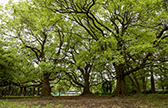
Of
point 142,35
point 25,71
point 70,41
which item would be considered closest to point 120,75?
point 142,35

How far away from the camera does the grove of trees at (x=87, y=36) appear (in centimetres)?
995

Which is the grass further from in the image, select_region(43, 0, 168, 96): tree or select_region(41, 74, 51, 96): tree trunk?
select_region(41, 74, 51, 96): tree trunk

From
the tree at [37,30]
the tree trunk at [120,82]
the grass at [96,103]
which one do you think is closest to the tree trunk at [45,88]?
the tree at [37,30]

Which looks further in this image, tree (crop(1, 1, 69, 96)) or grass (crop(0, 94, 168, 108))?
tree (crop(1, 1, 69, 96))

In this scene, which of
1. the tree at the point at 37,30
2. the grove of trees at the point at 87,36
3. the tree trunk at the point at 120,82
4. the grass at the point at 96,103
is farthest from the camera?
the tree trunk at the point at 120,82

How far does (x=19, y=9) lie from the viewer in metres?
12.6

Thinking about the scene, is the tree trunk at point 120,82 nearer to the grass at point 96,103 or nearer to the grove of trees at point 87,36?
the grove of trees at point 87,36

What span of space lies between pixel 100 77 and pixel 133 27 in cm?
1036

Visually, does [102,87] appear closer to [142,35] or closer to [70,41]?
[70,41]

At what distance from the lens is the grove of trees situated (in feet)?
32.6

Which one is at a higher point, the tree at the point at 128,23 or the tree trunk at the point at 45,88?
the tree at the point at 128,23

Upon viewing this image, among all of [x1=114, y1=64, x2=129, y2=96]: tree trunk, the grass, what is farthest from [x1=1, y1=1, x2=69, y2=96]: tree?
[x1=114, y1=64, x2=129, y2=96]: tree trunk

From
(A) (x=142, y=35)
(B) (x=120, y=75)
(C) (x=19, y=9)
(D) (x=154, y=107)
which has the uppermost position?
(C) (x=19, y=9)

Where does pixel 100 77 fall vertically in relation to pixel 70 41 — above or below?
below
